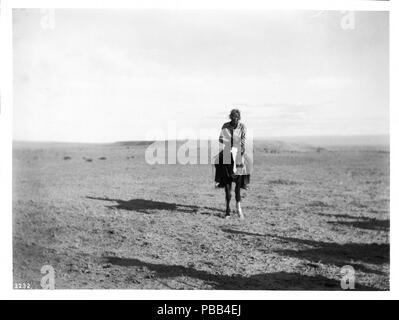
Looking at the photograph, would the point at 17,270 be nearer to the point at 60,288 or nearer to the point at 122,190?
the point at 60,288

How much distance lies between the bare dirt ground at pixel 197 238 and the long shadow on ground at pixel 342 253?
0.02m

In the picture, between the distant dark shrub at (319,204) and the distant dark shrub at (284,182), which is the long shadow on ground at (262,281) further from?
the distant dark shrub at (284,182)

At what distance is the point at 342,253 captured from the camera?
220 inches

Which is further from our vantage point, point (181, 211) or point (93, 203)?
point (93, 203)

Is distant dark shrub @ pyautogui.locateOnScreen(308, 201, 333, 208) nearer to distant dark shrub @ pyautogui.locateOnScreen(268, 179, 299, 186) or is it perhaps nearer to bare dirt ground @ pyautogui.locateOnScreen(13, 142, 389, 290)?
bare dirt ground @ pyautogui.locateOnScreen(13, 142, 389, 290)

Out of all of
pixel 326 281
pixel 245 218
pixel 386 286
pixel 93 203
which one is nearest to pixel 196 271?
pixel 326 281

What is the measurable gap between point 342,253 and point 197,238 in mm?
2293

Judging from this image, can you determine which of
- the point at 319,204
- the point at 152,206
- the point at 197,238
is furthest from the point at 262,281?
the point at 319,204

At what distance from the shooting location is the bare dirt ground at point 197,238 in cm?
505

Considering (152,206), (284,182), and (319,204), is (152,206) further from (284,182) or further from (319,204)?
(284,182)

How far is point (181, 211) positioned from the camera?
7.57 metres
